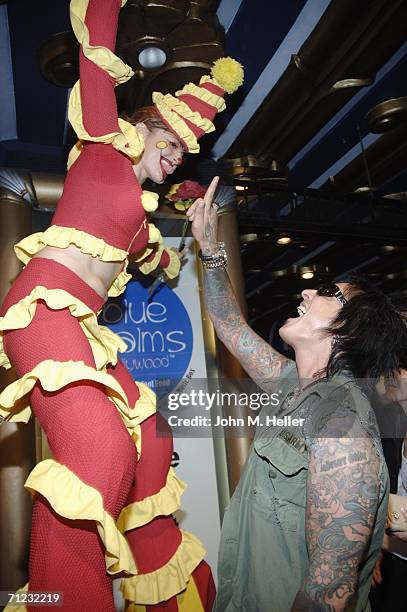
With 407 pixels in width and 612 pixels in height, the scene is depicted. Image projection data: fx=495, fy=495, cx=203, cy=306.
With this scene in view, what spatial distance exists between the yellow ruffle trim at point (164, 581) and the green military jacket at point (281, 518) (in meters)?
0.16

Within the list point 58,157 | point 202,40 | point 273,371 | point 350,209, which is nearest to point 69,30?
point 202,40

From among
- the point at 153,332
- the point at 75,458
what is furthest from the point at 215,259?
the point at 153,332

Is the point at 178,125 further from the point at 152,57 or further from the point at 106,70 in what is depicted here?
the point at 152,57

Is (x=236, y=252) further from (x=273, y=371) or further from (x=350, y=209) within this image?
(x=350, y=209)

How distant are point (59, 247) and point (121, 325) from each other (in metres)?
1.62

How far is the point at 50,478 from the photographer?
100 centimetres

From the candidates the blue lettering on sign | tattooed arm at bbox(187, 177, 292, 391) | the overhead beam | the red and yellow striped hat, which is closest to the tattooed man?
tattooed arm at bbox(187, 177, 292, 391)

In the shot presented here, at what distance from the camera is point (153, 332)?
2.88m

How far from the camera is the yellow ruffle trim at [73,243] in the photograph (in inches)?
50.3

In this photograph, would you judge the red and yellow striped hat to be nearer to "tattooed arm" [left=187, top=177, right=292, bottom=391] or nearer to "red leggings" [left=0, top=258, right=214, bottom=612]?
"tattooed arm" [left=187, top=177, right=292, bottom=391]

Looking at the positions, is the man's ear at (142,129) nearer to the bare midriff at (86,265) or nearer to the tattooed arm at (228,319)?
the tattooed arm at (228,319)

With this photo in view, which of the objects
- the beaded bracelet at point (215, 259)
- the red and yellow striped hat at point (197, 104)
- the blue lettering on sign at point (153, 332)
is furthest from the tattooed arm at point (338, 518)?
the blue lettering on sign at point (153, 332)

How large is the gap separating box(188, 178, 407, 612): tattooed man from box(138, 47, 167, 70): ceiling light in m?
1.66

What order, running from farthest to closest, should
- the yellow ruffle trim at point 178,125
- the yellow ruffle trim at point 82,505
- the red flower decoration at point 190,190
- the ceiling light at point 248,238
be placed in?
the ceiling light at point 248,238
the red flower decoration at point 190,190
the yellow ruffle trim at point 178,125
the yellow ruffle trim at point 82,505
